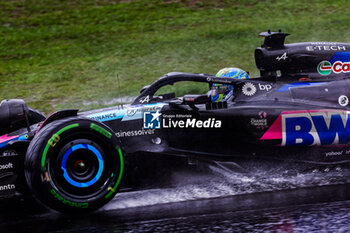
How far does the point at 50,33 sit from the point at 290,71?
885cm

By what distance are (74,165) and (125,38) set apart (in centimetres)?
901

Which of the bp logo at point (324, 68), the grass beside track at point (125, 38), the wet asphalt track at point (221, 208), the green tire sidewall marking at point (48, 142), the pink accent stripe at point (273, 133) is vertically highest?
the grass beside track at point (125, 38)

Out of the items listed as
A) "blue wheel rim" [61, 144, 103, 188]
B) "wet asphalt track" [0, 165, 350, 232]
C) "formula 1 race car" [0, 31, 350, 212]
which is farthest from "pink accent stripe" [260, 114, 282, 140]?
"blue wheel rim" [61, 144, 103, 188]

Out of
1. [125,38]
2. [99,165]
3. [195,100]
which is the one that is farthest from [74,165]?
[125,38]

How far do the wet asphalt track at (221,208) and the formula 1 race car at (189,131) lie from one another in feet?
0.61

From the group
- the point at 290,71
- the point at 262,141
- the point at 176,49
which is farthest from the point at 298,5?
the point at 262,141

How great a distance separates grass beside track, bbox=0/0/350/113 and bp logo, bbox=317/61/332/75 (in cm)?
489

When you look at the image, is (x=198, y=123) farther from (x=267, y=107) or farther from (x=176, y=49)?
(x=176, y=49)

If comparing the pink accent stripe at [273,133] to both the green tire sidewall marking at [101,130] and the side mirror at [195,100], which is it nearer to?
the side mirror at [195,100]

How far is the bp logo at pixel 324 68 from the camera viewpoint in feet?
19.7

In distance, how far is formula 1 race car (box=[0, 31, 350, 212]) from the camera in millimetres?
4441

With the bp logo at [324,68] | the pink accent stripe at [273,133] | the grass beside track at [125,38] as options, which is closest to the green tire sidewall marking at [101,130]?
the pink accent stripe at [273,133]

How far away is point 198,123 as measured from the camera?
518cm

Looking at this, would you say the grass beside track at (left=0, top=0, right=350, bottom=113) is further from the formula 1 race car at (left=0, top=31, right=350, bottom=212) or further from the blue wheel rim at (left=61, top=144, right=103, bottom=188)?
the blue wheel rim at (left=61, top=144, right=103, bottom=188)
